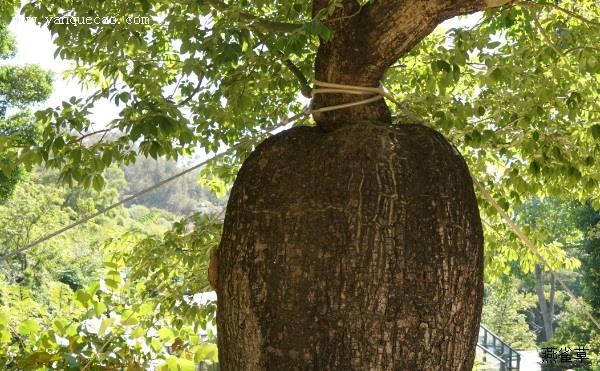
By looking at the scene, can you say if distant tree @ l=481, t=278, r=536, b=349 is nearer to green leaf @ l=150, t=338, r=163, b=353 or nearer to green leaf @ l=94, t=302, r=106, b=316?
green leaf @ l=150, t=338, r=163, b=353

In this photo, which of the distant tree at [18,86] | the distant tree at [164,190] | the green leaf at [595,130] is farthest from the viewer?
the distant tree at [164,190]

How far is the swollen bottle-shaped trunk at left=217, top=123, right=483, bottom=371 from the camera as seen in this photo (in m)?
2.38

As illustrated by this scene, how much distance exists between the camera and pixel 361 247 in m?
2.41

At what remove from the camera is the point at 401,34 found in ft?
8.70

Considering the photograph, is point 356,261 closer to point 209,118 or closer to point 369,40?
point 369,40

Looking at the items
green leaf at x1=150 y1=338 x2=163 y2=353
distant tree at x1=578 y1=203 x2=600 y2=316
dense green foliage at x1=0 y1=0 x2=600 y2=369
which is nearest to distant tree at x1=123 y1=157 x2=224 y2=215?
distant tree at x1=578 y1=203 x2=600 y2=316

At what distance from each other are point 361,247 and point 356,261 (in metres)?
0.05

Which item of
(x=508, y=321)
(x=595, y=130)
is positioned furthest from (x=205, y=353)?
(x=508, y=321)

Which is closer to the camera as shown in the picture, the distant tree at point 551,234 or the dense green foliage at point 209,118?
the dense green foliage at point 209,118

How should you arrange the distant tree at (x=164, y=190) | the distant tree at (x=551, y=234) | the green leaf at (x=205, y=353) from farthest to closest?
the distant tree at (x=164, y=190)
the distant tree at (x=551, y=234)
the green leaf at (x=205, y=353)

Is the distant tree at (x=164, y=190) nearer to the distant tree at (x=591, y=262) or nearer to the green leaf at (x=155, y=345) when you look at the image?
the distant tree at (x=591, y=262)

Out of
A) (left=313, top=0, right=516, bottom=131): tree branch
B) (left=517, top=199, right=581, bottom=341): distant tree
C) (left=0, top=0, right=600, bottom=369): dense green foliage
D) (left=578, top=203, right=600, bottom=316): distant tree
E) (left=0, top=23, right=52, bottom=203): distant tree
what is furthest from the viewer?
(left=578, top=203, right=600, bottom=316): distant tree

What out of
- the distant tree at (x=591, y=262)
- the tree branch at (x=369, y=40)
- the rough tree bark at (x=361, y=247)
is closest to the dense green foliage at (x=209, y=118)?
the tree branch at (x=369, y=40)

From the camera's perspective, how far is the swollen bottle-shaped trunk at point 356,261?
2381 mm
